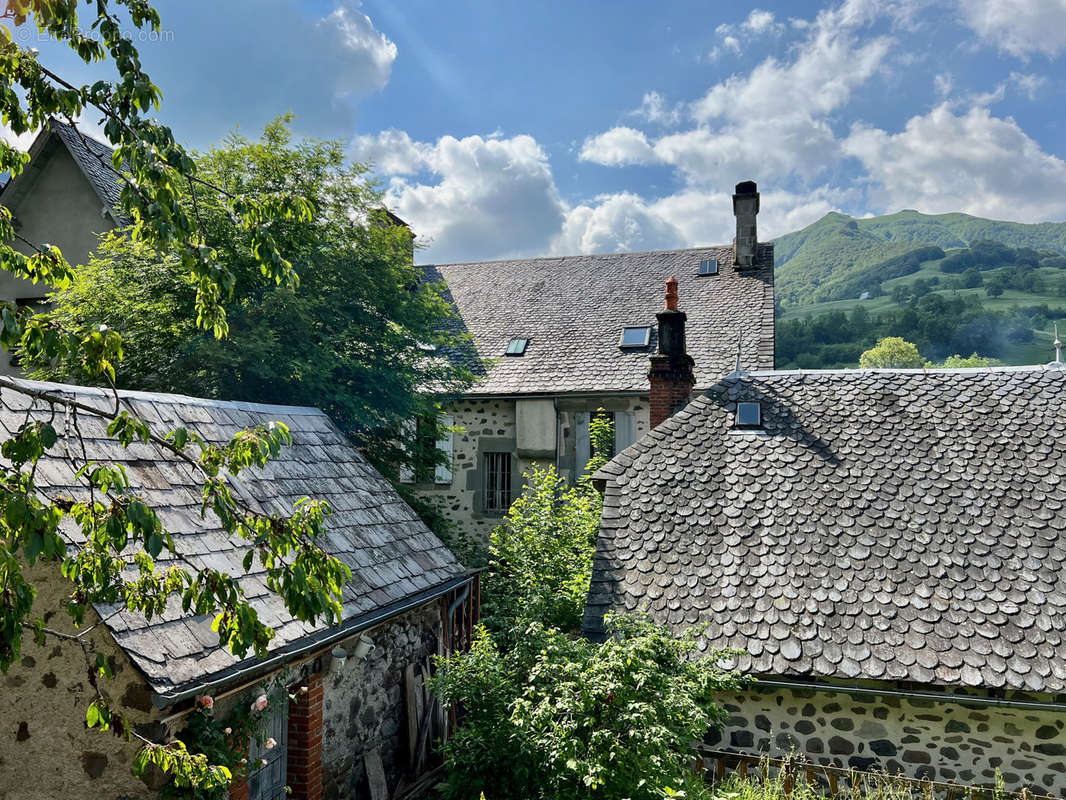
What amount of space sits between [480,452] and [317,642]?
37.6 ft

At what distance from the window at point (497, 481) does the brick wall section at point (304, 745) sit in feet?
35.7

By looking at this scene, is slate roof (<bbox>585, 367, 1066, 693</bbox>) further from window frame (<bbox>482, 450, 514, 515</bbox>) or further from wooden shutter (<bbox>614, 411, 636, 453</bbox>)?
window frame (<bbox>482, 450, 514, 515</bbox>)

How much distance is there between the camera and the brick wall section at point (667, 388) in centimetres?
1141

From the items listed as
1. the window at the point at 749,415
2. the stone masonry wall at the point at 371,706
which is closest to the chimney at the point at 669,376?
the window at the point at 749,415

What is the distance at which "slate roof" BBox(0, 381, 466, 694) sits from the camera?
15.6ft

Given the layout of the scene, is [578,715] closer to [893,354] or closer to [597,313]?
[597,313]

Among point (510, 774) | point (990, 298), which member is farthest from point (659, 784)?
point (990, 298)

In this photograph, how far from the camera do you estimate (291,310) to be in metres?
11.1

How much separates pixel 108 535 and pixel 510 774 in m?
4.35

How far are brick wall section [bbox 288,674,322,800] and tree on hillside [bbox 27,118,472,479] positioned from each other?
569 centimetres

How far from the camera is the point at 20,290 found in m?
15.4

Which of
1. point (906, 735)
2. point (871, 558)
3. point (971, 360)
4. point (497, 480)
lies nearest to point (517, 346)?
point (497, 480)

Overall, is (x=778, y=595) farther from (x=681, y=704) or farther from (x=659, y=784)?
(x=659, y=784)

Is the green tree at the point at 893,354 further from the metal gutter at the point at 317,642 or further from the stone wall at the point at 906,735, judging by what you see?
the metal gutter at the point at 317,642
